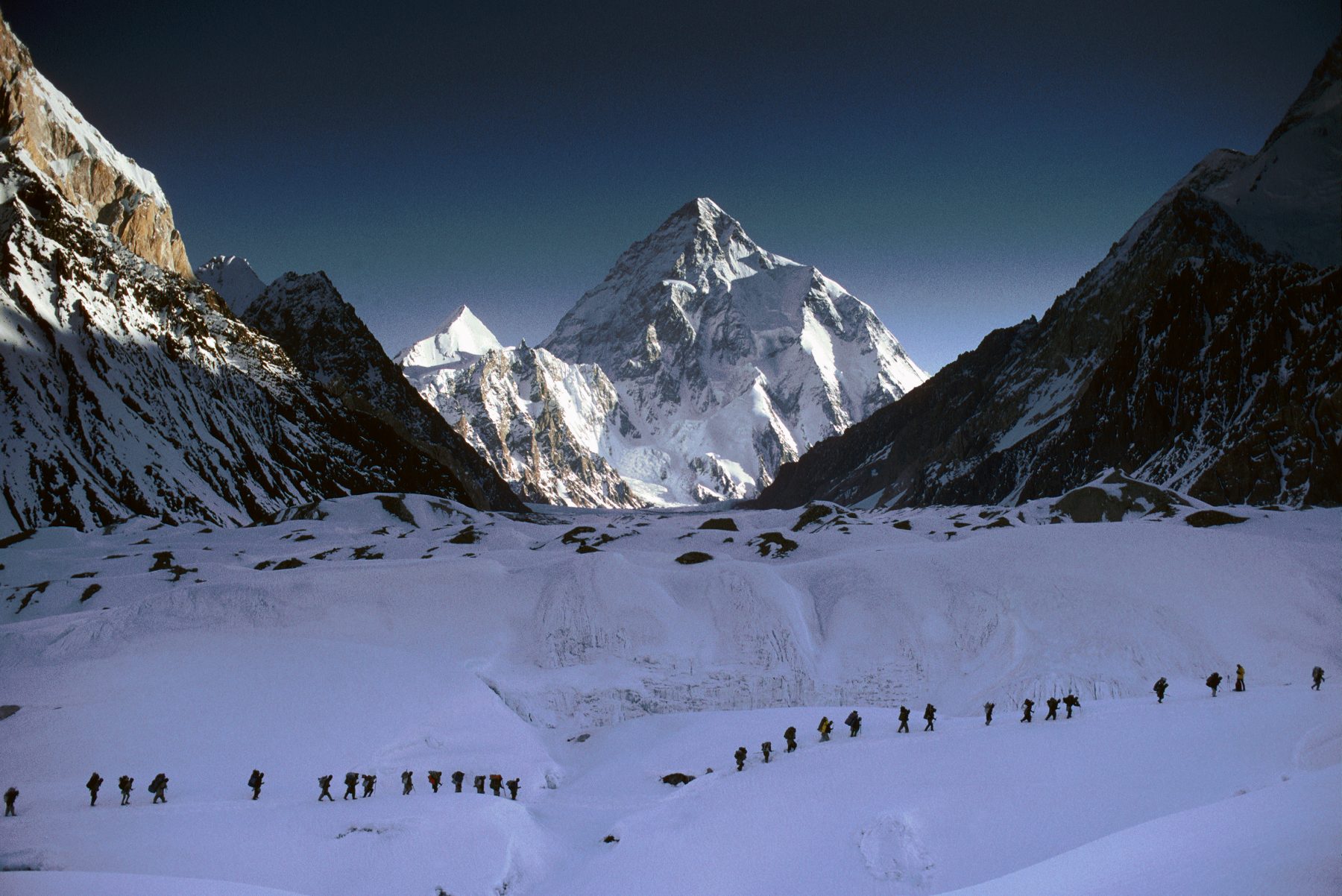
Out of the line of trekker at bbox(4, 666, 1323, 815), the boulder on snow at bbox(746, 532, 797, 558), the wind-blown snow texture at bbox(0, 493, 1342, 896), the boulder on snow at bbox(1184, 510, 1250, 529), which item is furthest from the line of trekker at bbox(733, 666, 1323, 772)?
the boulder on snow at bbox(746, 532, 797, 558)

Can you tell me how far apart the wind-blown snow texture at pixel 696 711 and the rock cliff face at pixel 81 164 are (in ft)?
269

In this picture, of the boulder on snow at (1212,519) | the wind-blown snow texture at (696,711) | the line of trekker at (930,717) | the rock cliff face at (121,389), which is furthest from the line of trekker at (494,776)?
the rock cliff face at (121,389)

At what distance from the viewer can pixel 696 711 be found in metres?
37.5

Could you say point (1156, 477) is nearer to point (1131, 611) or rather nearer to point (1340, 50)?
point (1131, 611)

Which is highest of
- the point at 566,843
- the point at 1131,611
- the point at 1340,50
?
the point at 1340,50

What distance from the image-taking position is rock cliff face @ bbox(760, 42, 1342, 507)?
94250mm

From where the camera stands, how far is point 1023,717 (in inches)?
1053

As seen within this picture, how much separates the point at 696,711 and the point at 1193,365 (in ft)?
375

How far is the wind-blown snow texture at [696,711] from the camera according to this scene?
18281 millimetres

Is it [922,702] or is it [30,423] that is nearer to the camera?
[922,702]

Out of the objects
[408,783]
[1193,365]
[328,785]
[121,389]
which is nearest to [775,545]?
[408,783]

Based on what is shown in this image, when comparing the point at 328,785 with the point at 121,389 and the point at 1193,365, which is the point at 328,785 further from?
the point at 1193,365

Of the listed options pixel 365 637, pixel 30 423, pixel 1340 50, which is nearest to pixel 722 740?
pixel 365 637

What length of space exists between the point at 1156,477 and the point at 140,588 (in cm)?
11739
